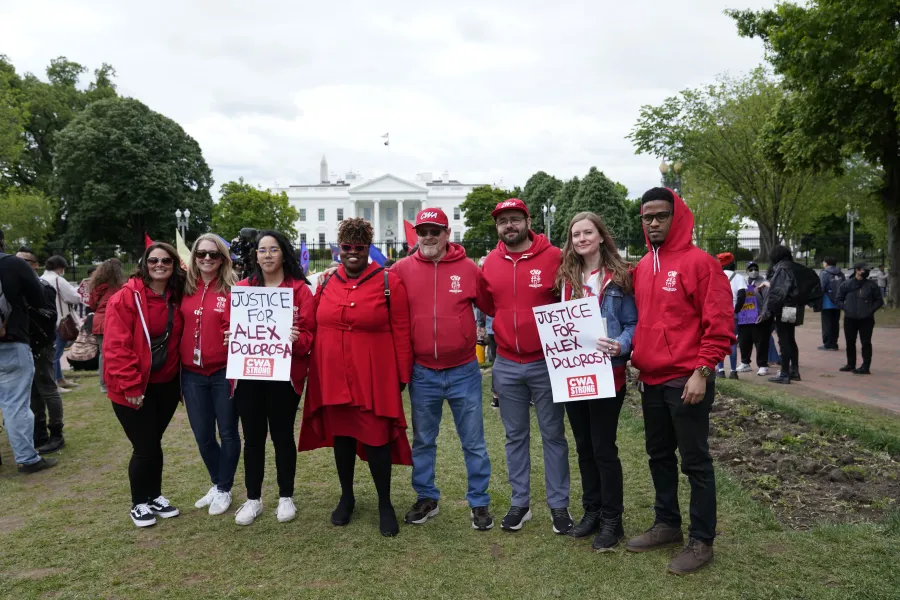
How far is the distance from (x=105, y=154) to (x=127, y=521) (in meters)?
43.1

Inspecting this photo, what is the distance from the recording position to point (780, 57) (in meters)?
16.3

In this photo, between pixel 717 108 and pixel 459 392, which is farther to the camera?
pixel 717 108

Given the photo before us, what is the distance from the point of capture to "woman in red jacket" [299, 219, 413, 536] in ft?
14.3

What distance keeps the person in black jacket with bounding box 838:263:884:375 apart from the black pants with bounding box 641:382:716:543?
8173mm

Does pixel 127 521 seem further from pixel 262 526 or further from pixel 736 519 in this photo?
pixel 736 519

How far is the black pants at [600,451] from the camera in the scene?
415 centimetres

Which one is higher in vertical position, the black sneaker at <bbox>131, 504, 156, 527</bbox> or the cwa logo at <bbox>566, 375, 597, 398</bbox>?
the cwa logo at <bbox>566, 375, 597, 398</bbox>

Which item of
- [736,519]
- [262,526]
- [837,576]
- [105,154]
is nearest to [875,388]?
[736,519]

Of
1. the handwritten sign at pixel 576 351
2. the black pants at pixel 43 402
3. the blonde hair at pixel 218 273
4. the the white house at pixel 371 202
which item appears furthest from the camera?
the the white house at pixel 371 202

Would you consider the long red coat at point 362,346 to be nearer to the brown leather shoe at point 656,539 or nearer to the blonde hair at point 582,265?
the blonde hair at point 582,265

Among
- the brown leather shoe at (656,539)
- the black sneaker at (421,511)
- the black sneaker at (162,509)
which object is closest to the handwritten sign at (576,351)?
the brown leather shoe at (656,539)

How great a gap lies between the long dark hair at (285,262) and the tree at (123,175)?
41.8 metres

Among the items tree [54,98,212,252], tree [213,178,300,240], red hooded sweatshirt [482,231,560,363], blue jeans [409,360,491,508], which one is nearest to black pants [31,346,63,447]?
blue jeans [409,360,491,508]

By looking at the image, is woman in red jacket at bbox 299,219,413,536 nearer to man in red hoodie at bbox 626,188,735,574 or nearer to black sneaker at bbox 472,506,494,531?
black sneaker at bbox 472,506,494,531
